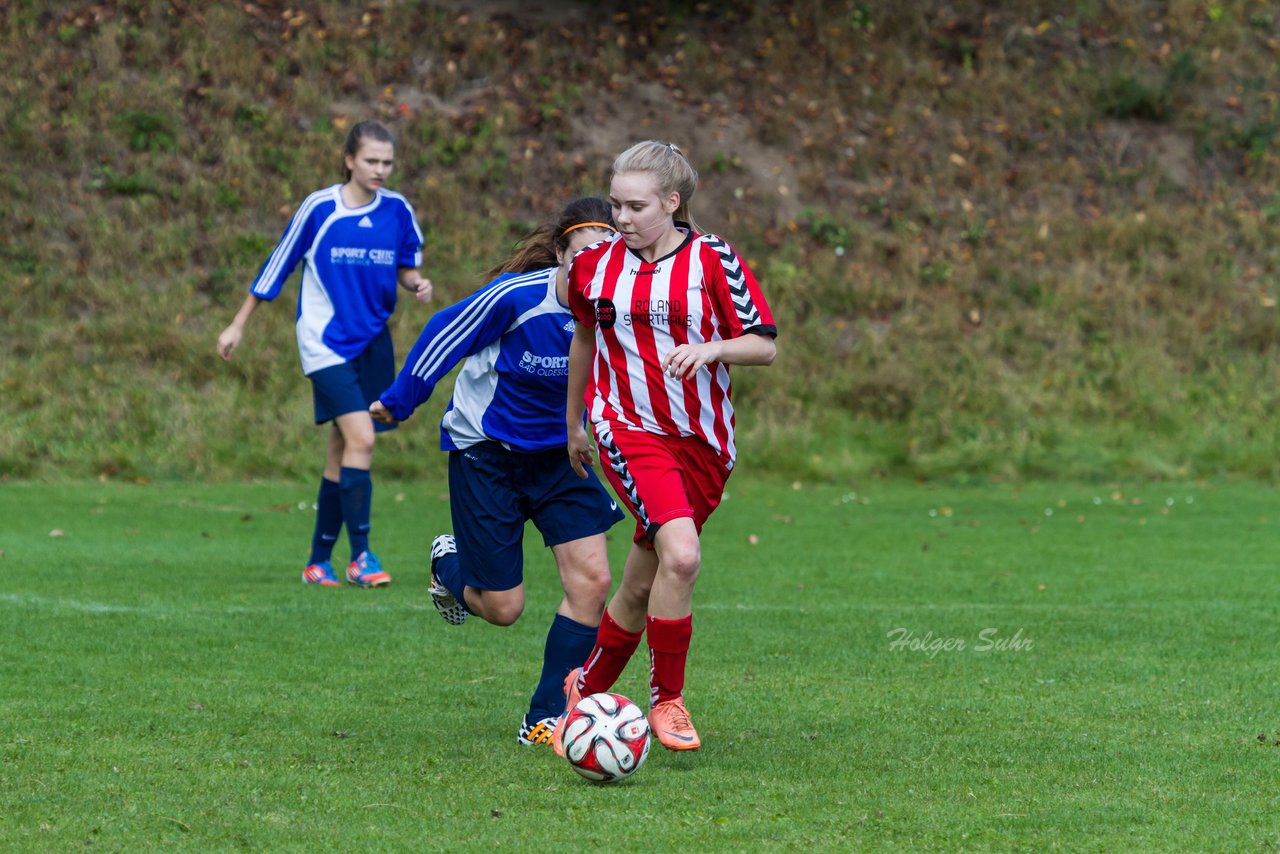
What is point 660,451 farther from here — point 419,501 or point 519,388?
point 419,501

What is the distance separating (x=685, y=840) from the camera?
371 centimetres

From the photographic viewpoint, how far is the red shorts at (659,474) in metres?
4.55

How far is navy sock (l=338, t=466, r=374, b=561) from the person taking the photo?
824cm

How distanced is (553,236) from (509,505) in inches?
36.1

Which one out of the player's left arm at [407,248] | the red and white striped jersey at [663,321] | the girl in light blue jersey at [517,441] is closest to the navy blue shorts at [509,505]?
the girl in light blue jersey at [517,441]

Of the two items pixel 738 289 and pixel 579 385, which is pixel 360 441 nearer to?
pixel 579 385

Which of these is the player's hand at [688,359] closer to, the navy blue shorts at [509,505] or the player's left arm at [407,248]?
the navy blue shorts at [509,505]

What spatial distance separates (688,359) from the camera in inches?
168

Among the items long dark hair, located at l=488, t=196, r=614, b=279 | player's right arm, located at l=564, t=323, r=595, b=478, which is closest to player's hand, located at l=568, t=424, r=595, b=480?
player's right arm, located at l=564, t=323, r=595, b=478

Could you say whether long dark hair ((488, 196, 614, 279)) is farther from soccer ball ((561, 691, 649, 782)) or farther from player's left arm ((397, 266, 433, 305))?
player's left arm ((397, 266, 433, 305))

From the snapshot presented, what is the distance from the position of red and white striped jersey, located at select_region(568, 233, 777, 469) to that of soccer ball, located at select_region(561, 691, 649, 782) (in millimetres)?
861

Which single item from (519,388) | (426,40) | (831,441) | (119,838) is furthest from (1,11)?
Result: (119,838)

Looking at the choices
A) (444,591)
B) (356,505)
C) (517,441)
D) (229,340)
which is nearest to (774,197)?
(356,505)

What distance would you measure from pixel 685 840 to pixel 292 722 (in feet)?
5.92
